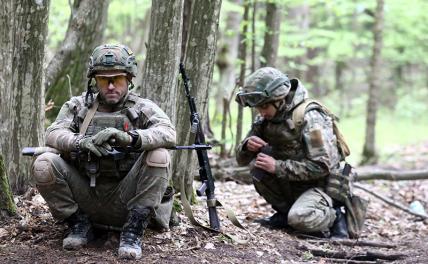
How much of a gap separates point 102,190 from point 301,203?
8.01 feet

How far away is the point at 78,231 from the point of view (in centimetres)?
449

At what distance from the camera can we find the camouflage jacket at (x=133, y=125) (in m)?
4.24

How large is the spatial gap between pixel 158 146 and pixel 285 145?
2.27m

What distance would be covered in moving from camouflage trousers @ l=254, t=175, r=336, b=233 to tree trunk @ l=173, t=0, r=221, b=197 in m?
1.12

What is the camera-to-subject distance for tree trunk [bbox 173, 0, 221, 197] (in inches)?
213

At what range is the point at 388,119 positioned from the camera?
26188 millimetres

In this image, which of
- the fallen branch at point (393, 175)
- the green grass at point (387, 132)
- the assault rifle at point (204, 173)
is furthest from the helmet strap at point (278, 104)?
the green grass at point (387, 132)

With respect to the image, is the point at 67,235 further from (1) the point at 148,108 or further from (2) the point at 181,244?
(1) the point at 148,108

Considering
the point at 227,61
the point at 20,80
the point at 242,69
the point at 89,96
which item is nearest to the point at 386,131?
the point at 227,61

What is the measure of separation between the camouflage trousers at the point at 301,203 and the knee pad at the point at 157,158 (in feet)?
7.18

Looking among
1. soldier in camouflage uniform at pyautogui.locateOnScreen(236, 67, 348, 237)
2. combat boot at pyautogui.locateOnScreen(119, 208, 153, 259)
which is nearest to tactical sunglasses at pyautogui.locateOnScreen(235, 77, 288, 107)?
soldier in camouflage uniform at pyautogui.locateOnScreen(236, 67, 348, 237)

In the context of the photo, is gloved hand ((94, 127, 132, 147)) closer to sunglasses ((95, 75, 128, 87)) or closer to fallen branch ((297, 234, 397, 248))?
sunglasses ((95, 75, 128, 87))

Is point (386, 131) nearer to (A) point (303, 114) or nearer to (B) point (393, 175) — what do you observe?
(B) point (393, 175)

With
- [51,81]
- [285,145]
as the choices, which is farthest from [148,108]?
[51,81]
